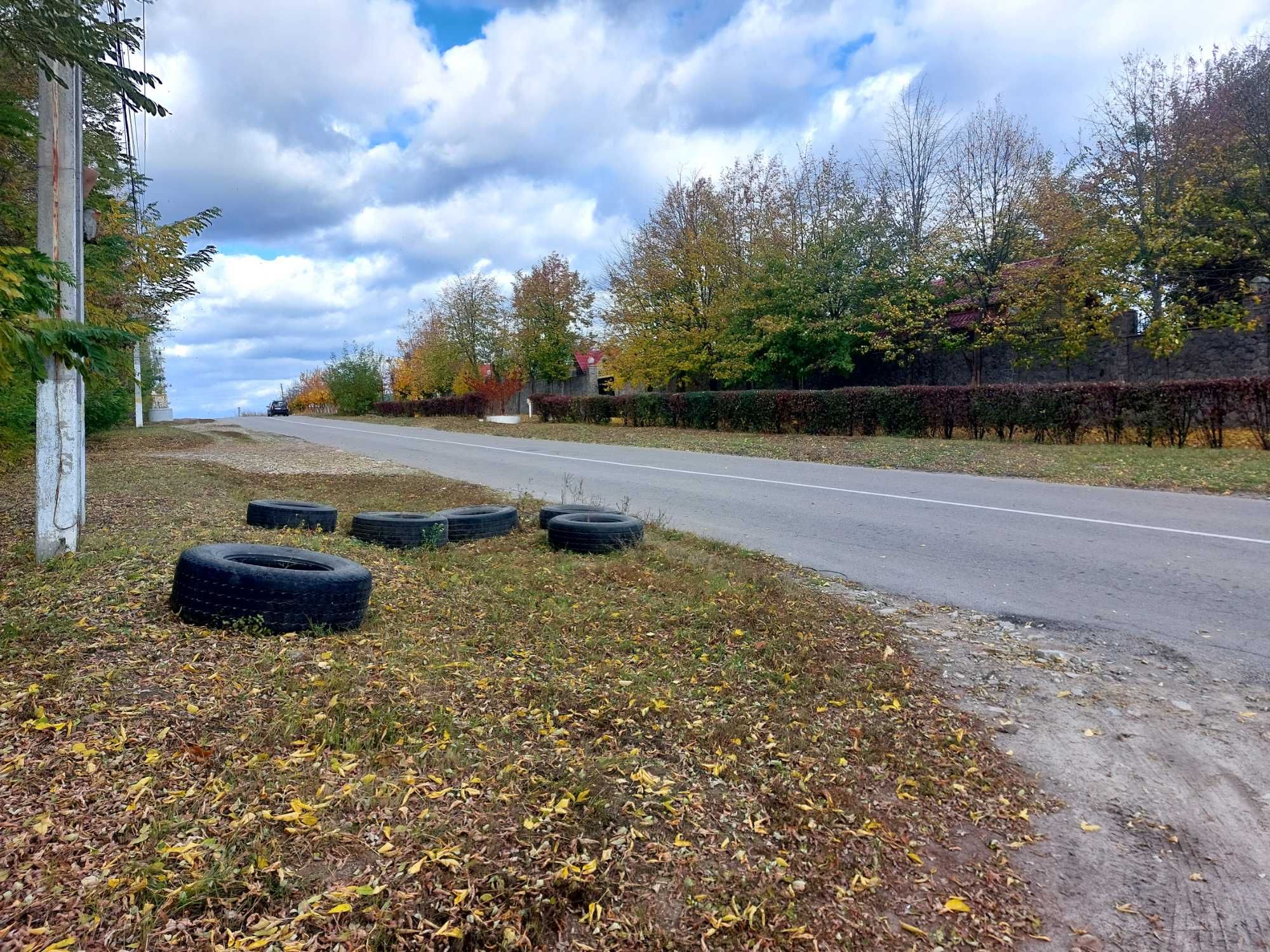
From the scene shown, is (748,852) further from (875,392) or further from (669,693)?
(875,392)

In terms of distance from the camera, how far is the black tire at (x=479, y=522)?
287 inches

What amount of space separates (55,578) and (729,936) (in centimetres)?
493

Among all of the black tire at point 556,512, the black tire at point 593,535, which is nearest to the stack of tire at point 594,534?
the black tire at point 593,535

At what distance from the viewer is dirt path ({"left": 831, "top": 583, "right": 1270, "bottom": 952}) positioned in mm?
2457

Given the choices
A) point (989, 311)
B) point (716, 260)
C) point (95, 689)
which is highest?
point (716, 260)

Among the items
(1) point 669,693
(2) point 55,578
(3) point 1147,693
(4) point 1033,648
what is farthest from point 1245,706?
(2) point 55,578

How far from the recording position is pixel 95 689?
341 cm

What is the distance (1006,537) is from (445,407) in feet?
143

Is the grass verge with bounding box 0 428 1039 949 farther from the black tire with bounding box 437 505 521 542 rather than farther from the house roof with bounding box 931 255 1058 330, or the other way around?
the house roof with bounding box 931 255 1058 330

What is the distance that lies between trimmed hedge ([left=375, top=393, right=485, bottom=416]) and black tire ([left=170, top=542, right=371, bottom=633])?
4207 centimetres

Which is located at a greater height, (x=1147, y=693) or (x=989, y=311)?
(x=989, y=311)

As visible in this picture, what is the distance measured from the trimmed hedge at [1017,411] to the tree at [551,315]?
19609 mm

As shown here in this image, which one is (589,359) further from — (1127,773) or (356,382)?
(1127,773)

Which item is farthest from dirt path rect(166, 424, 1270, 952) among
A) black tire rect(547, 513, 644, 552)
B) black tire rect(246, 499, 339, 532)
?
black tire rect(246, 499, 339, 532)
